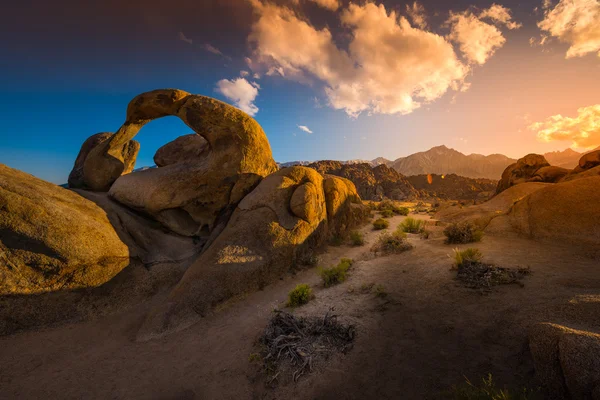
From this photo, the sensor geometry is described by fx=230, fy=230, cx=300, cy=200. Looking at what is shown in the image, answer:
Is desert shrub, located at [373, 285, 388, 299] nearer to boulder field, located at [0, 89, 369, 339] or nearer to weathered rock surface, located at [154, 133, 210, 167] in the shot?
boulder field, located at [0, 89, 369, 339]

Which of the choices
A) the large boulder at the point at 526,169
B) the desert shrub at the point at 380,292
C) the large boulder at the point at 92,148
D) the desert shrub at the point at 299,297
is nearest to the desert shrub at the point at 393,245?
the desert shrub at the point at 380,292

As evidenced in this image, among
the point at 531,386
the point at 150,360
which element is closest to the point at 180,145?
the point at 150,360

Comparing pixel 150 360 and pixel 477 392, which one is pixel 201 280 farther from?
pixel 477 392

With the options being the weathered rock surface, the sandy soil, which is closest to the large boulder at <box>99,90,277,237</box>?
the weathered rock surface

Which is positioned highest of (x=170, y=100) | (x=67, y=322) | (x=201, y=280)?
(x=170, y=100)

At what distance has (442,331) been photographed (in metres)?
4.10

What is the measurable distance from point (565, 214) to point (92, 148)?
2091cm

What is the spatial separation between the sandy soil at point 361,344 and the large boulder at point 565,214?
0.70 meters

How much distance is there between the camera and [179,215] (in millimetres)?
10031

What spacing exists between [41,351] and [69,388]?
179cm

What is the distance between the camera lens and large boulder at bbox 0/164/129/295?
223 inches

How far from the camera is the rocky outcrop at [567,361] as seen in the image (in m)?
2.40

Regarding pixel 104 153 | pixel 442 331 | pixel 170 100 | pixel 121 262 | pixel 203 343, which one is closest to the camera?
pixel 442 331

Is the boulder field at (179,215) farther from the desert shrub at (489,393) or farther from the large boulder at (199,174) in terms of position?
the desert shrub at (489,393)
